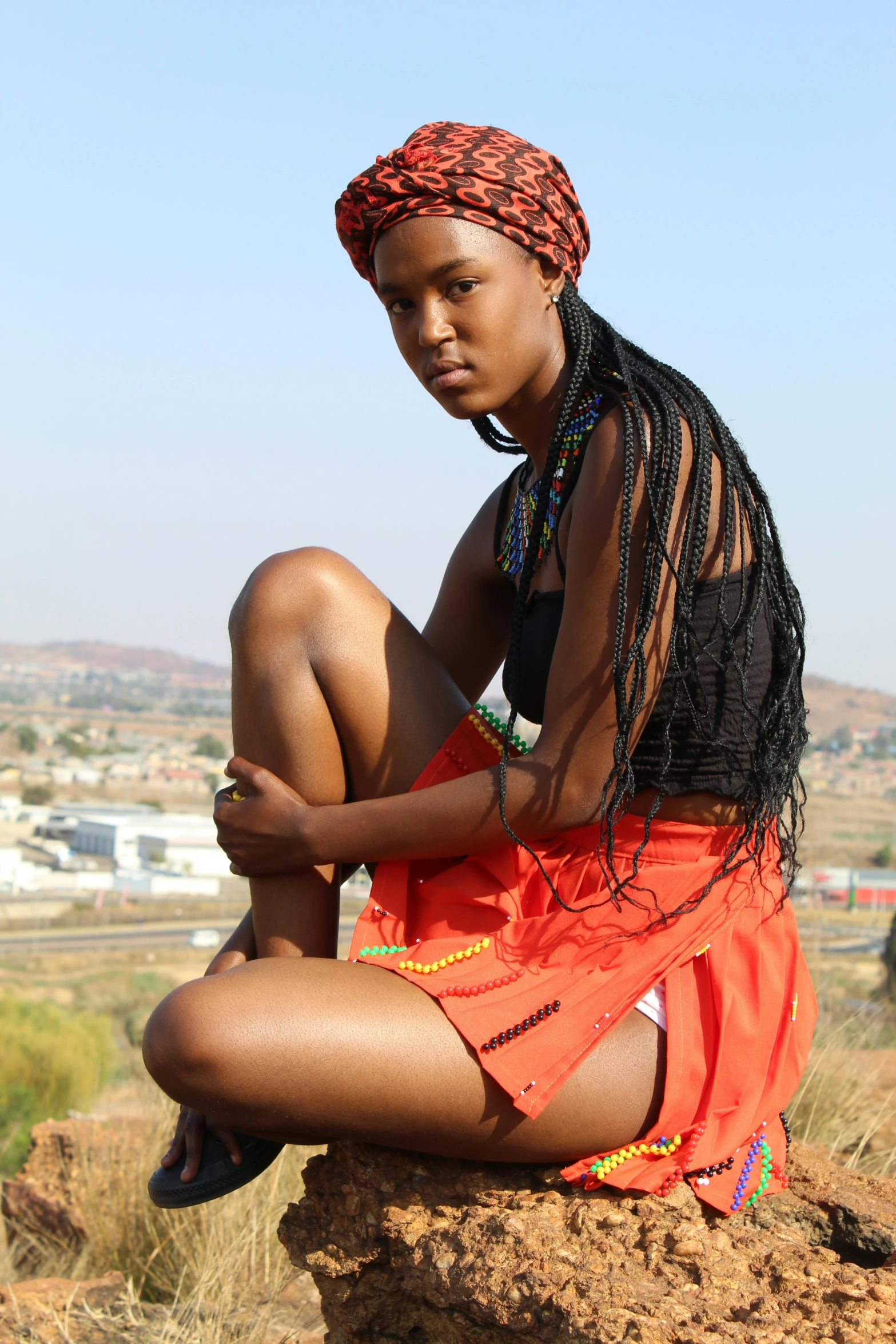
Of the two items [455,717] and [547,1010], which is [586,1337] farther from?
[455,717]

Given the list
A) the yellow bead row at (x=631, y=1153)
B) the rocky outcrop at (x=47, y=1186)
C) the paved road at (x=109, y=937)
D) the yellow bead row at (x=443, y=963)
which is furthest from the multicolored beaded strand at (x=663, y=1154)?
the paved road at (x=109, y=937)

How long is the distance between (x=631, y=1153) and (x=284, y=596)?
1.06m

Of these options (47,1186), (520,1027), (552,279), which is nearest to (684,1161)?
(520,1027)

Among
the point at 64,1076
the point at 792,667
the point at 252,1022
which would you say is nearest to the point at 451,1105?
the point at 252,1022

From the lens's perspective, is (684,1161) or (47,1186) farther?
(47,1186)

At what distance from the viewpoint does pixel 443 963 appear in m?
1.92

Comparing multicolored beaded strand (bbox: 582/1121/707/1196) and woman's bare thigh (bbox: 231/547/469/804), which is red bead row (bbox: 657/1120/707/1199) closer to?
multicolored beaded strand (bbox: 582/1121/707/1196)

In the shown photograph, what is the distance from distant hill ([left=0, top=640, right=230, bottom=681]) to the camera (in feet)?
355

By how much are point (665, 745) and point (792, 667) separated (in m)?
0.31

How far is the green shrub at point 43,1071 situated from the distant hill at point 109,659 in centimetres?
9615

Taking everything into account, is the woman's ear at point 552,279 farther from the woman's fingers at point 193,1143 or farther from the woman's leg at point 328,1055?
the woman's fingers at point 193,1143

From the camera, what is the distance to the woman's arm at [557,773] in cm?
194

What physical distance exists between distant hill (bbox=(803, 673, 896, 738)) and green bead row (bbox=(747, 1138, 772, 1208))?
61313mm

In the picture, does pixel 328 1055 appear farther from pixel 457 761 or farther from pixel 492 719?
pixel 492 719
